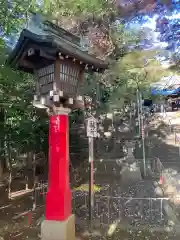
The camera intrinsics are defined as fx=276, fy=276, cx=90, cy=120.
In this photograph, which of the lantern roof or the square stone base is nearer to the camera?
the lantern roof

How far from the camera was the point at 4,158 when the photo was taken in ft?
51.4

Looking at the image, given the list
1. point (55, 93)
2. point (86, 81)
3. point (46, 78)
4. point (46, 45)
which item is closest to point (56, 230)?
point (55, 93)

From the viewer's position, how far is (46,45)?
6930 mm

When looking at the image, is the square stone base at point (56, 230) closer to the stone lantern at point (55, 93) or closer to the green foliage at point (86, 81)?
the stone lantern at point (55, 93)

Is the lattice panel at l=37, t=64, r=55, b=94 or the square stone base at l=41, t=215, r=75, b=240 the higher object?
the lattice panel at l=37, t=64, r=55, b=94

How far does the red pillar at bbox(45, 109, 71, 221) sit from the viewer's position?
7.47 metres

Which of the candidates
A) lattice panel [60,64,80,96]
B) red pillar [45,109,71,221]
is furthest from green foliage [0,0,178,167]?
red pillar [45,109,71,221]

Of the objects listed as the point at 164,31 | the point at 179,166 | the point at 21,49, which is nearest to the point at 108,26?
the point at 164,31

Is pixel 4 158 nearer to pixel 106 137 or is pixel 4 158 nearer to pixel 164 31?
pixel 106 137

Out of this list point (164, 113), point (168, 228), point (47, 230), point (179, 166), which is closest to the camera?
point (47, 230)

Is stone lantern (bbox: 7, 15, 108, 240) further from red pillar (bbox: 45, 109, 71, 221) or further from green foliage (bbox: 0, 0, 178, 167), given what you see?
green foliage (bbox: 0, 0, 178, 167)

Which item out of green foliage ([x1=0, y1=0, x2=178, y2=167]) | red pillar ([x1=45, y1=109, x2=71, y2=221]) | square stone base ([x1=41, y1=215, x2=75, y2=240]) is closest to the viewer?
square stone base ([x1=41, y1=215, x2=75, y2=240])

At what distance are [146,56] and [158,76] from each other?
152 cm

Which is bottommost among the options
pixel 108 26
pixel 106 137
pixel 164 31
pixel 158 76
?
pixel 106 137
